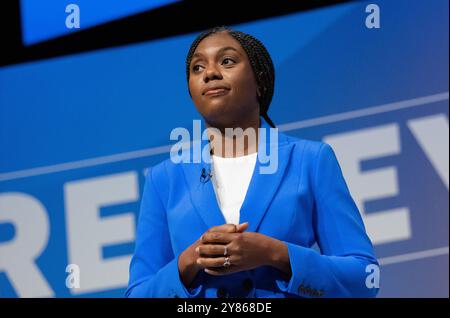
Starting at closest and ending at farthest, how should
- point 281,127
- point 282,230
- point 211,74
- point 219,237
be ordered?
1. point 219,237
2. point 282,230
3. point 211,74
4. point 281,127

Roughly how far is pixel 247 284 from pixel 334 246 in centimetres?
23

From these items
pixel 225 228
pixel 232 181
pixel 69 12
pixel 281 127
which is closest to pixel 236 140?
pixel 232 181

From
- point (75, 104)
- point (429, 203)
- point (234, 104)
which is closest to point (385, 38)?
point (429, 203)

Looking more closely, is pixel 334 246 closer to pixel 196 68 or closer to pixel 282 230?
pixel 282 230

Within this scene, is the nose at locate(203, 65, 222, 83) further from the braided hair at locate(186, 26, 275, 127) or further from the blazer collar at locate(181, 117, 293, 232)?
the blazer collar at locate(181, 117, 293, 232)

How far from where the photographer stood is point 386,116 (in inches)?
104

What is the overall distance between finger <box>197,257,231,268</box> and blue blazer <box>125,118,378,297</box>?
11cm

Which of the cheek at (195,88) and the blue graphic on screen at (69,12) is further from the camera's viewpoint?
the blue graphic on screen at (69,12)

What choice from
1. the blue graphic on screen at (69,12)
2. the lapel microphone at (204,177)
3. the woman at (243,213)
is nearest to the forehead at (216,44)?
the woman at (243,213)

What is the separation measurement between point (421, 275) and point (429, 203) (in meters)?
0.24

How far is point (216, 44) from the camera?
203 cm

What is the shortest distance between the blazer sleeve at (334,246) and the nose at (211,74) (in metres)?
0.32

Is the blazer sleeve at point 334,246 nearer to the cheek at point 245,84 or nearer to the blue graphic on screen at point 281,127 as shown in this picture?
the cheek at point 245,84

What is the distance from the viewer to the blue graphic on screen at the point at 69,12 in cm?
270
